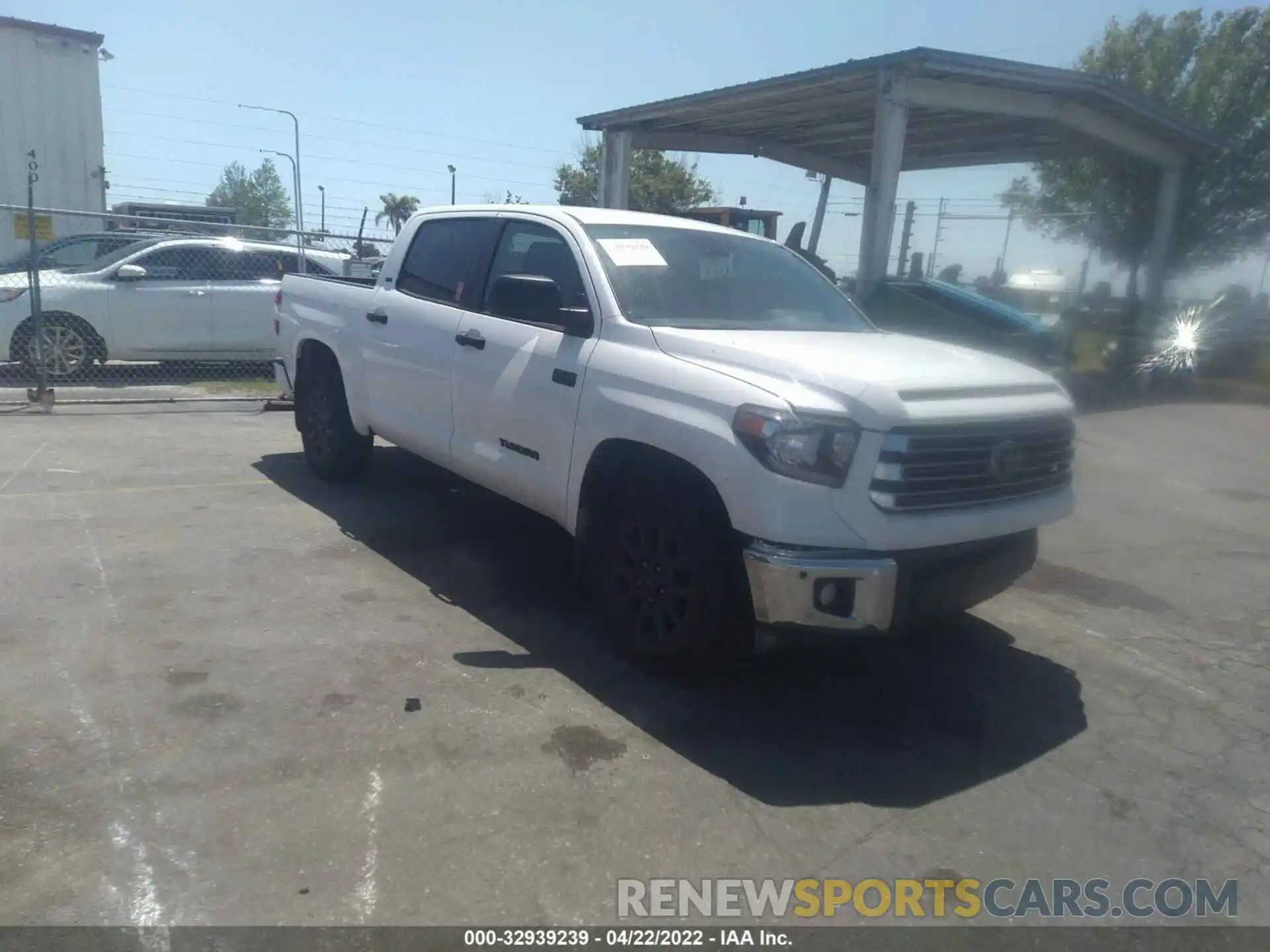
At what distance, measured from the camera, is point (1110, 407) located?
12953 mm

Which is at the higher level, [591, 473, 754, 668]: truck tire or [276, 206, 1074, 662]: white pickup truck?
[276, 206, 1074, 662]: white pickup truck

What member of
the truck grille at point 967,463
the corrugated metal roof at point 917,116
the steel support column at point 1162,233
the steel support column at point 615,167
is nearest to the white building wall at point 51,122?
the steel support column at point 615,167

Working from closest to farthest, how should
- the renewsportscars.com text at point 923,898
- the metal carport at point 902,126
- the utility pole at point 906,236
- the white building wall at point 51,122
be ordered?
the renewsportscars.com text at point 923,898 → the metal carport at point 902,126 → the utility pole at point 906,236 → the white building wall at point 51,122

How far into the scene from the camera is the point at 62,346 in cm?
1049

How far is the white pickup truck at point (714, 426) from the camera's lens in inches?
145

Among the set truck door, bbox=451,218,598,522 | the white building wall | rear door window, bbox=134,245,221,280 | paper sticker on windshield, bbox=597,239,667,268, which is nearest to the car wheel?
rear door window, bbox=134,245,221,280

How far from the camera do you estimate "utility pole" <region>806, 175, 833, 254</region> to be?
1717 cm

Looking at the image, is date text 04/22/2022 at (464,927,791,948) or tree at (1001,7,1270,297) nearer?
date text 04/22/2022 at (464,927,791,948)

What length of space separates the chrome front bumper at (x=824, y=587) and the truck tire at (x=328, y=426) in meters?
3.86

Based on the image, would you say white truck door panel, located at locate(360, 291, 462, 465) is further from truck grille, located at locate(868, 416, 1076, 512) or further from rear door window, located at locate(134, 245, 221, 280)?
rear door window, located at locate(134, 245, 221, 280)

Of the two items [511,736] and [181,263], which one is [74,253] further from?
[511,736]

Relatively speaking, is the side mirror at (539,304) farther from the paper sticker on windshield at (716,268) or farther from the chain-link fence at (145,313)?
the chain-link fence at (145,313)

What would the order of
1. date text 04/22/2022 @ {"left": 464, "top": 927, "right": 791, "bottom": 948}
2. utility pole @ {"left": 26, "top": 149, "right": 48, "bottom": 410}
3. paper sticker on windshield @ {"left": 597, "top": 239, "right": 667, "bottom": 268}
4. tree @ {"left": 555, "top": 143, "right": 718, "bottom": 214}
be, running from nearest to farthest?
1. date text 04/22/2022 @ {"left": 464, "top": 927, "right": 791, "bottom": 948}
2. paper sticker on windshield @ {"left": 597, "top": 239, "right": 667, "bottom": 268}
3. utility pole @ {"left": 26, "top": 149, "right": 48, "bottom": 410}
4. tree @ {"left": 555, "top": 143, "right": 718, "bottom": 214}

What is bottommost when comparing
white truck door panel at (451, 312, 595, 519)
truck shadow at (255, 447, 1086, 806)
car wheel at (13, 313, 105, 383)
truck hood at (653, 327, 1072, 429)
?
truck shadow at (255, 447, 1086, 806)
